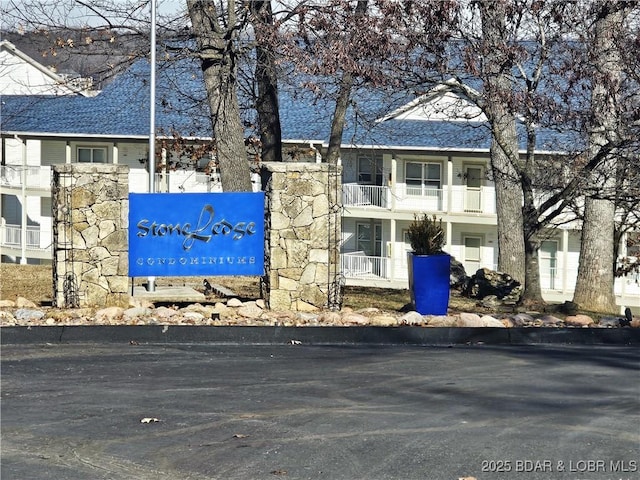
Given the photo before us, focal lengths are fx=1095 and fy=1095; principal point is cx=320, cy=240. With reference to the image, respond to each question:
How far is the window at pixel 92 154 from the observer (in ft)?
138

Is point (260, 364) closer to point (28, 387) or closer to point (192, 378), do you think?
point (192, 378)

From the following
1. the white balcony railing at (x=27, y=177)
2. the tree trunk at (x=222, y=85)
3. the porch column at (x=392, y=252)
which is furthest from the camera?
the white balcony railing at (x=27, y=177)

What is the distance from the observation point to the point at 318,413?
8.62 metres

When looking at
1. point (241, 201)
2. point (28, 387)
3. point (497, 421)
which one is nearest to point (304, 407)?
point (497, 421)

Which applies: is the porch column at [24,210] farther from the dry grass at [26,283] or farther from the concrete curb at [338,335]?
the concrete curb at [338,335]

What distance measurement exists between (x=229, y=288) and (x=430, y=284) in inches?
202

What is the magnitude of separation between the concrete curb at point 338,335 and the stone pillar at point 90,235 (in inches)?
78.2

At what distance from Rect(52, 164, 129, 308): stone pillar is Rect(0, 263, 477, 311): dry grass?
1.95 m

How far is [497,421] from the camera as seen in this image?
27.5ft

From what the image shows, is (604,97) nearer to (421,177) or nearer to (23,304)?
(23,304)

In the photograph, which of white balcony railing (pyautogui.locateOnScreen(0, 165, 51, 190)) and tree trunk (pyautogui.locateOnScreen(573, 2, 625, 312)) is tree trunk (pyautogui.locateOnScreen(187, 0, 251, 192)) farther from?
white balcony railing (pyautogui.locateOnScreen(0, 165, 51, 190))

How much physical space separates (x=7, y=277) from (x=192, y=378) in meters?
11.4

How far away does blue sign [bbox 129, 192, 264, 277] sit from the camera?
48.5ft

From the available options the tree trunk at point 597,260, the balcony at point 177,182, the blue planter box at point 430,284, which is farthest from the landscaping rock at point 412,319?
Answer: the balcony at point 177,182
